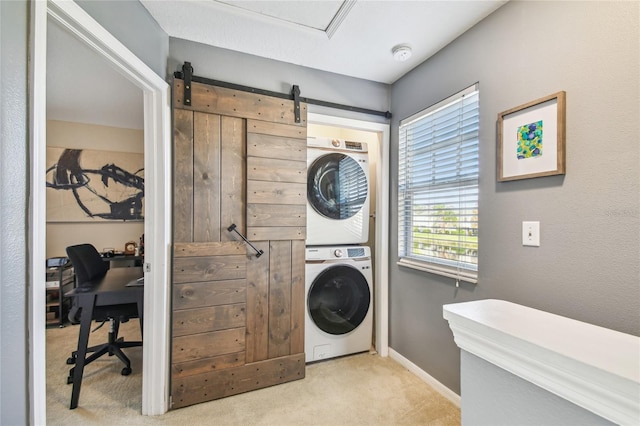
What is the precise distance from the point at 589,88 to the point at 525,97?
274 millimetres

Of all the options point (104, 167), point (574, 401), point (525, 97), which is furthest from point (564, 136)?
point (104, 167)

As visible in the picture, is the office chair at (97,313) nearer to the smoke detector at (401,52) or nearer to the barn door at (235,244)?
the barn door at (235,244)

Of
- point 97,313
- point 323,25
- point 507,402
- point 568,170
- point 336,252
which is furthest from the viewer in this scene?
point 336,252

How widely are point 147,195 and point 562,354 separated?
6.71 feet

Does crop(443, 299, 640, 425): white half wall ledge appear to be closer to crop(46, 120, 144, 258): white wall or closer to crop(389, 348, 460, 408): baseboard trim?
crop(389, 348, 460, 408): baseboard trim

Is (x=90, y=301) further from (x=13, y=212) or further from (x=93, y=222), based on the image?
(x=93, y=222)

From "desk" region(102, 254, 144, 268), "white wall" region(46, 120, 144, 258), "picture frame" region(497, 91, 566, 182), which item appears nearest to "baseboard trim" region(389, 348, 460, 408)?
"picture frame" region(497, 91, 566, 182)

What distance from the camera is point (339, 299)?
247 centimetres

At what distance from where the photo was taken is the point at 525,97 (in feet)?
4.75

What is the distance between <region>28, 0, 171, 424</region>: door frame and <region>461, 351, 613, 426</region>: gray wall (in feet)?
4.51

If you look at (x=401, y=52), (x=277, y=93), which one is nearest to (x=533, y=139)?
(x=401, y=52)

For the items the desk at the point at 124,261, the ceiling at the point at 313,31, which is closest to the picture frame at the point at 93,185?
the desk at the point at 124,261

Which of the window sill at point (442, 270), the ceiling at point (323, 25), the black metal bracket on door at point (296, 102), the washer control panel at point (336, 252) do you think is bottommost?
the window sill at point (442, 270)

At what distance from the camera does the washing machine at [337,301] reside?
2.33 m
